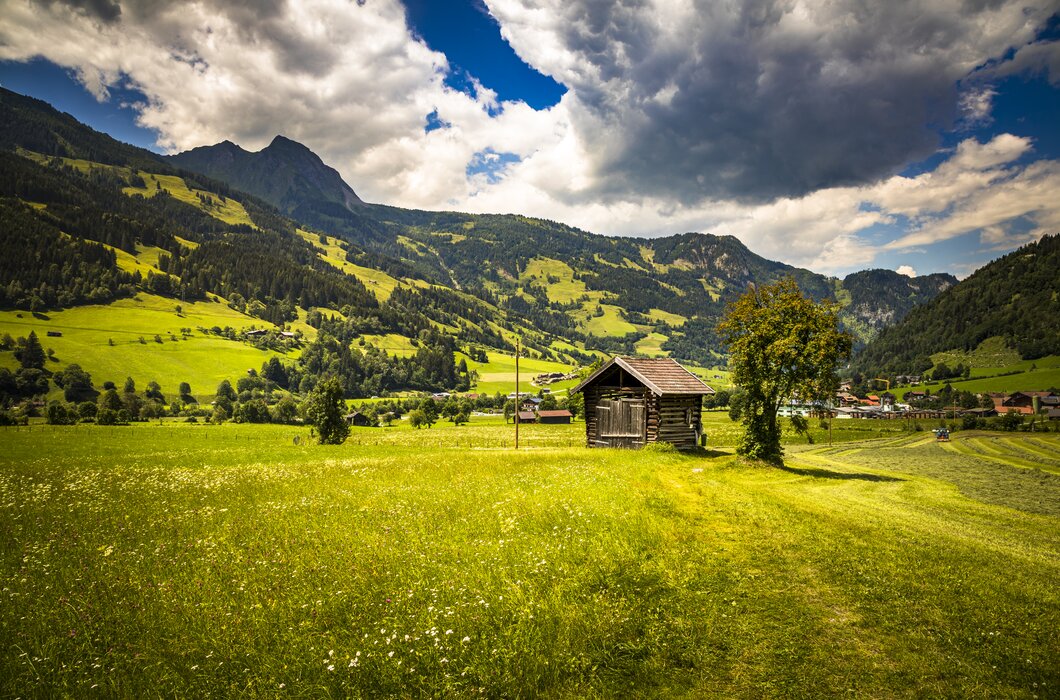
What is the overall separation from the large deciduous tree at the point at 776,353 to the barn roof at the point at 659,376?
14.5ft

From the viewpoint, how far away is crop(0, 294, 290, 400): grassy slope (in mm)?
125312

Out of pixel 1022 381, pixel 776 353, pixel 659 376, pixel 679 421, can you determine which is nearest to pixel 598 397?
pixel 659 376

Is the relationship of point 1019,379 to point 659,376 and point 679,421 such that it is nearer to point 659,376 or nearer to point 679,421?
point 679,421

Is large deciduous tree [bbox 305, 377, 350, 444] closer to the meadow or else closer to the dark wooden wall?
the dark wooden wall

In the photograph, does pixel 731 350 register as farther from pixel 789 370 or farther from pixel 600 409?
pixel 600 409

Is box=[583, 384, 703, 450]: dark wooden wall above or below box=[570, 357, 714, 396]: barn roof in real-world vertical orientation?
below

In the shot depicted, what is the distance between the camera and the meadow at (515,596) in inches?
262

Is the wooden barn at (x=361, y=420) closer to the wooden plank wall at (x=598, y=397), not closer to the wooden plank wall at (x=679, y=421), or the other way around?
the wooden plank wall at (x=598, y=397)

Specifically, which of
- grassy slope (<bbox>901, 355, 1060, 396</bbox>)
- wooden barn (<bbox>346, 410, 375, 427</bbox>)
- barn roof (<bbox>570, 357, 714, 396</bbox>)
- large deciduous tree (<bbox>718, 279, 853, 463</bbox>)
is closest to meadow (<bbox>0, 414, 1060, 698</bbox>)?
large deciduous tree (<bbox>718, 279, 853, 463</bbox>)

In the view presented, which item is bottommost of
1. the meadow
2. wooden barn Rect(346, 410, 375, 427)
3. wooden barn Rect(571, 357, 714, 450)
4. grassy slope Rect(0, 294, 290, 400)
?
wooden barn Rect(346, 410, 375, 427)

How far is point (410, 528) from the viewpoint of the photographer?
1245 centimetres

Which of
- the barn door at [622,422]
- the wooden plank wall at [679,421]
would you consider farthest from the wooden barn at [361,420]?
the wooden plank wall at [679,421]

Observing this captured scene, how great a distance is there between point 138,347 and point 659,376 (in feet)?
558

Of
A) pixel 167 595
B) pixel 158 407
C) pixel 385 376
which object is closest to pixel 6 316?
pixel 158 407
